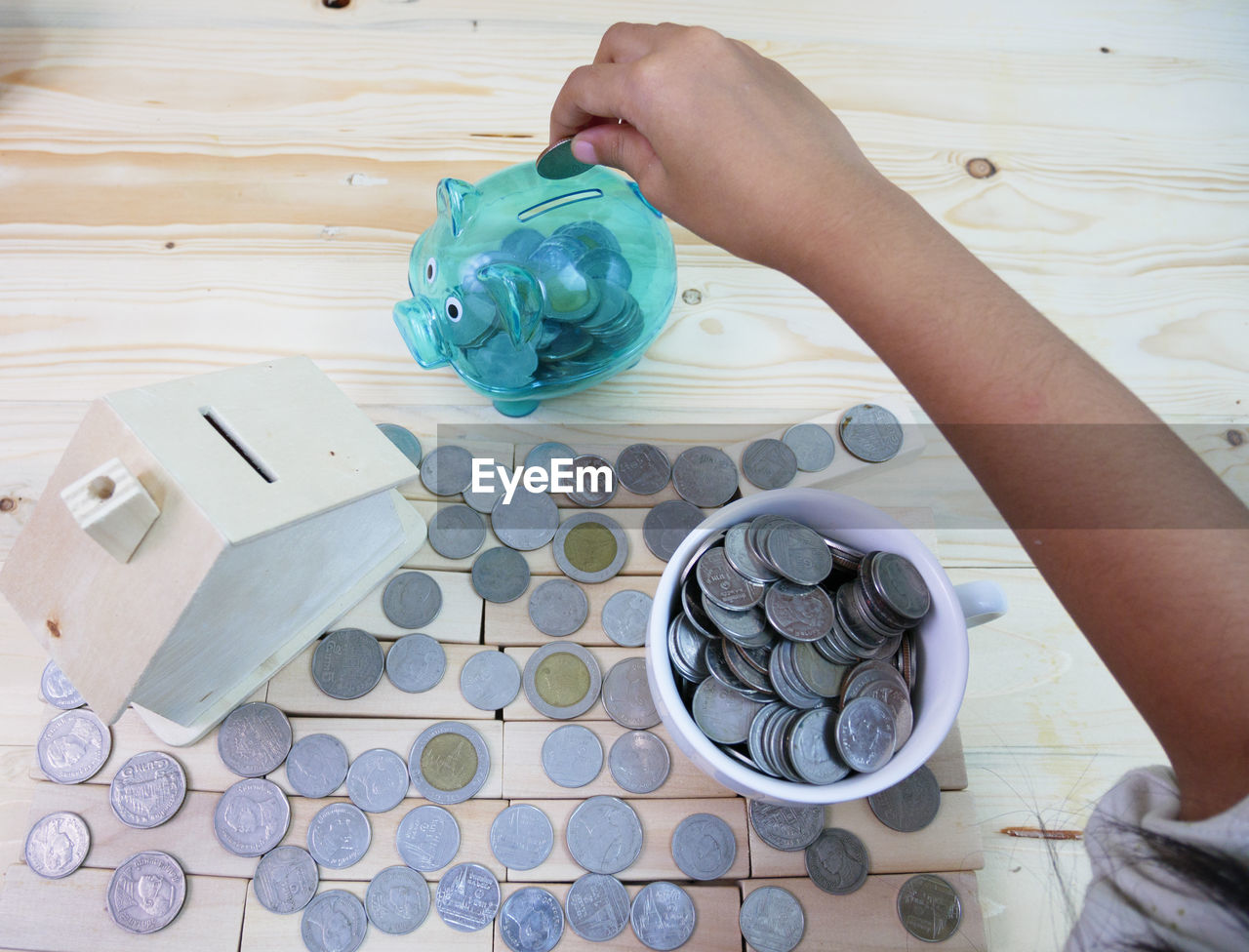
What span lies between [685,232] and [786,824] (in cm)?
56

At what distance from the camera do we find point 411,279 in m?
0.68

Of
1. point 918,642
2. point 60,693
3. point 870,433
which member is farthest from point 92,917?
point 870,433

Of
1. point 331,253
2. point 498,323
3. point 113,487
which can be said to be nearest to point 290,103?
point 331,253

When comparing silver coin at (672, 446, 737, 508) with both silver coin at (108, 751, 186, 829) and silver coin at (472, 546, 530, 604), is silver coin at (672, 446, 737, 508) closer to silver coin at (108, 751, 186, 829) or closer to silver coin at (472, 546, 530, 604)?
silver coin at (472, 546, 530, 604)

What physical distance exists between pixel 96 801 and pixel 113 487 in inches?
11.1

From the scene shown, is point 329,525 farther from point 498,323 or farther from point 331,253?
point 331,253

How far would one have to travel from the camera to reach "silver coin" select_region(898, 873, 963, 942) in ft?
1.88

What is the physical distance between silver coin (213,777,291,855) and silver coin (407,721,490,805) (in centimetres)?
9

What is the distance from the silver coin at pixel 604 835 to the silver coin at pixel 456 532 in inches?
8.4

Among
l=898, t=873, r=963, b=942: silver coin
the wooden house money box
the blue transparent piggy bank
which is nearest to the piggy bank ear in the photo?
the blue transparent piggy bank

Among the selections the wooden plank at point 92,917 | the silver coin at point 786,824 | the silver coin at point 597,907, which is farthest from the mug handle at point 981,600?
the wooden plank at point 92,917

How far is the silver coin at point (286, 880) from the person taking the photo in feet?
1.82

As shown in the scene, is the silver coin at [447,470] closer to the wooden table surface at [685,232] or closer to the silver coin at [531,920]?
the wooden table surface at [685,232]

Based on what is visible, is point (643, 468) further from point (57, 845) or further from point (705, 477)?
point (57, 845)
